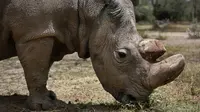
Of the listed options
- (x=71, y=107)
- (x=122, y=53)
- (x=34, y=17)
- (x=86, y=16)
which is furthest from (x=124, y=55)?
(x=34, y=17)

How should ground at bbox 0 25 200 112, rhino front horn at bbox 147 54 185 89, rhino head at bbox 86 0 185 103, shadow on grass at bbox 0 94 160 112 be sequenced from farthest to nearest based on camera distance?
ground at bbox 0 25 200 112
shadow on grass at bbox 0 94 160 112
rhino head at bbox 86 0 185 103
rhino front horn at bbox 147 54 185 89

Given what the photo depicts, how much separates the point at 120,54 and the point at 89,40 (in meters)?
0.45

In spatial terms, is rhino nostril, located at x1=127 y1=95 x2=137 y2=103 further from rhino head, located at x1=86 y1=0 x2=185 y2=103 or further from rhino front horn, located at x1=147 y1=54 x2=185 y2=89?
rhino front horn, located at x1=147 y1=54 x2=185 y2=89

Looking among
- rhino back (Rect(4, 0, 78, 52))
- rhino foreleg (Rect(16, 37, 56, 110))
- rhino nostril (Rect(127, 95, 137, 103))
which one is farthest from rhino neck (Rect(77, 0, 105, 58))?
rhino nostril (Rect(127, 95, 137, 103))

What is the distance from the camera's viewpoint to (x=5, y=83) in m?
8.52

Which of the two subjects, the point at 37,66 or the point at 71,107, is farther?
the point at 71,107

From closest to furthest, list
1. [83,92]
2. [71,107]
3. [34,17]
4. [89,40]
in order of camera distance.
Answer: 1. [34,17]
2. [89,40]
3. [71,107]
4. [83,92]

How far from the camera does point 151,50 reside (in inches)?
200

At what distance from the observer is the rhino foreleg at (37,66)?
536 cm

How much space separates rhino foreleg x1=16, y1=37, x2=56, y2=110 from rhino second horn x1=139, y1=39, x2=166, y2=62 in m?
1.13

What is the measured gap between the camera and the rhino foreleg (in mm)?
5355

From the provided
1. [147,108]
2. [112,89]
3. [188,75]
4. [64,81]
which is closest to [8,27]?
[112,89]

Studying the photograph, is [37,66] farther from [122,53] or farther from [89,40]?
[122,53]

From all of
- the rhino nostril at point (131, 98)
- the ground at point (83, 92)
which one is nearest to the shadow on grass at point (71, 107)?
the ground at point (83, 92)
